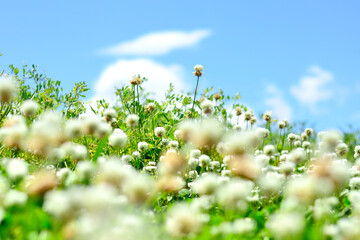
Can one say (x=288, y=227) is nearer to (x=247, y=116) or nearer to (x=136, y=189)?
(x=136, y=189)

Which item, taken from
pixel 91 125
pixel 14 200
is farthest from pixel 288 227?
pixel 91 125

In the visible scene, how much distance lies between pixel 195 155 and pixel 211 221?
1.31m

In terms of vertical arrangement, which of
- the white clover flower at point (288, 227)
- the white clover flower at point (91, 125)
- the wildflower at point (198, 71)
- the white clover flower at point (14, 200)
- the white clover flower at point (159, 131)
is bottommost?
the white clover flower at point (288, 227)

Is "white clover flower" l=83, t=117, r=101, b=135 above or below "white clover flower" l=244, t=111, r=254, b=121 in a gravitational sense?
below

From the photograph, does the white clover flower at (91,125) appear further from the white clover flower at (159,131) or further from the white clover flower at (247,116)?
the white clover flower at (247,116)

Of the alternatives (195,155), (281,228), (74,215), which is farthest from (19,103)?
(281,228)

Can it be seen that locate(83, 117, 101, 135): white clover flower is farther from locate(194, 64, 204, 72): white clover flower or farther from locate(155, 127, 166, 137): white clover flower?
locate(194, 64, 204, 72): white clover flower

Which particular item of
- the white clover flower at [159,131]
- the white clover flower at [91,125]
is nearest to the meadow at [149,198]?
the white clover flower at [91,125]

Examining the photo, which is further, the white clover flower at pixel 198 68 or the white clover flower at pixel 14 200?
the white clover flower at pixel 198 68

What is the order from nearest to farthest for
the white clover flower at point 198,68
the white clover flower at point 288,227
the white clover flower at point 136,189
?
1. the white clover flower at point 288,227
2. the white clover flower at point 136,189
3. the white clover flower at point 198,68

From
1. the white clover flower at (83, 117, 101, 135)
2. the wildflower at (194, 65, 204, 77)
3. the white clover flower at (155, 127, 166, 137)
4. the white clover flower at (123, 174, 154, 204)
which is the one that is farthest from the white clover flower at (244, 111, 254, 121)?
the white clover flower at (123, 174, 154, 204)

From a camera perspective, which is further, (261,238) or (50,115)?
(50,115)

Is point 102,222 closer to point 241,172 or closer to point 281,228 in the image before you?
point 281,228

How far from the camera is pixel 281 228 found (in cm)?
143
